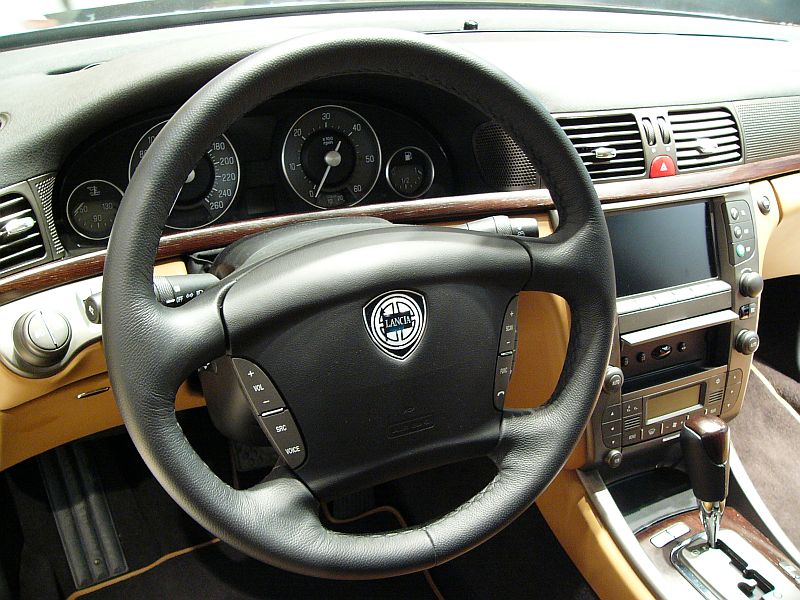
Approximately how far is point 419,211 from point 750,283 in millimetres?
733

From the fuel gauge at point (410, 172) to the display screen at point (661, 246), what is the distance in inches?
14.4

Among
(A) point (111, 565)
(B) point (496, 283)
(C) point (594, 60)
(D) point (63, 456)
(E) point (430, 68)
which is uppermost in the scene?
(E) point (430, 68)

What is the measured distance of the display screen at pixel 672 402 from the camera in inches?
55.2

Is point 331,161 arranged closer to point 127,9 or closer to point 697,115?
point 127,9

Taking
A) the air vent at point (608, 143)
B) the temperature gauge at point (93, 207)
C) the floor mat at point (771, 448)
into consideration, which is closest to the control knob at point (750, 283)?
the air vent at point (608, 143)

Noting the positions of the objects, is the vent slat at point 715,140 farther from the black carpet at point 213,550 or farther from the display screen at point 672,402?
the black carpet at point 213,550

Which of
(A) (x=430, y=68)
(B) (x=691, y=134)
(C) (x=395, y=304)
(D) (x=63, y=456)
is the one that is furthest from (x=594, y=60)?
(D) (x=63, y=456)

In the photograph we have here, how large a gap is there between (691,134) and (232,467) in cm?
129

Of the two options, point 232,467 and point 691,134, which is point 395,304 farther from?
point 232,467

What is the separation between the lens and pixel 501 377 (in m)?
0.93

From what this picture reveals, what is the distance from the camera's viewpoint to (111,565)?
5.37 ft

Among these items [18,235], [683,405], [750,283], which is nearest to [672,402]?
[683,405]

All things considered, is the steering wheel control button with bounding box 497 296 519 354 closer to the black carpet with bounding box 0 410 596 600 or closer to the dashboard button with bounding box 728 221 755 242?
the black carpet with bounding box 0 410 596 600

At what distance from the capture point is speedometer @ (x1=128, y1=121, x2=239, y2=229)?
3.82ft
